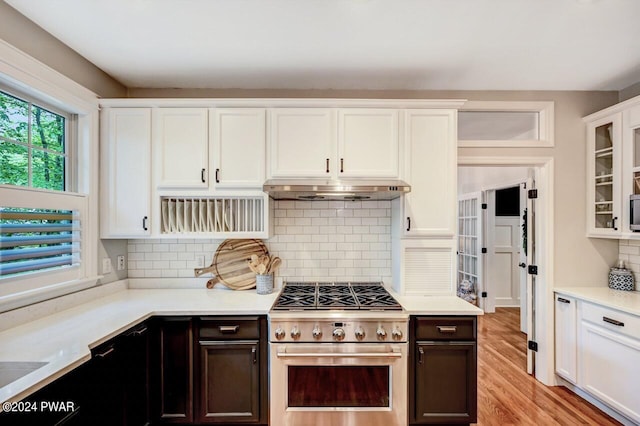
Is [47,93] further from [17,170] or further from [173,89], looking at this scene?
[173,89]

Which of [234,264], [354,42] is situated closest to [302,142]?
[354,42]

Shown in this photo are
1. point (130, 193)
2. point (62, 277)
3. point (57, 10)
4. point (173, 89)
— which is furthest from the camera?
point (173, 89)

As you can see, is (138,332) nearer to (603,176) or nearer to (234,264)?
(234,264)

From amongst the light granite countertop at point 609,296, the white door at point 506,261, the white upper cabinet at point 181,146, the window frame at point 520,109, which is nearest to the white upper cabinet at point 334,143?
Answer: the white upper cabinet at point 181,146

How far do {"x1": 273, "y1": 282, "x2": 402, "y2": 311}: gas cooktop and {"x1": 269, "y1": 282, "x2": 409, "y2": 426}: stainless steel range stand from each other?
6cm

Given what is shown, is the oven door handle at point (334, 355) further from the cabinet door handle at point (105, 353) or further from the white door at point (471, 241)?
the white door at point (471, 241)

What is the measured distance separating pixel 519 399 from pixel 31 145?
4.02 m

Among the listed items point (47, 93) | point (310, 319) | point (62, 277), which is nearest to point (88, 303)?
point (62, 277)

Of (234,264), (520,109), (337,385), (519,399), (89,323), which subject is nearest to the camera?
(89,323)

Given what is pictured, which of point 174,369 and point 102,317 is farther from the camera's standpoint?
point 174,369

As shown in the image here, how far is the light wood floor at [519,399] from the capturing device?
2.44 m

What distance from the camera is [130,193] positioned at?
250cm

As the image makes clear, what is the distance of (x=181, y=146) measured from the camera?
2.51 m

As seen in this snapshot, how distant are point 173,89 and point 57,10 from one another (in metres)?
1.05
